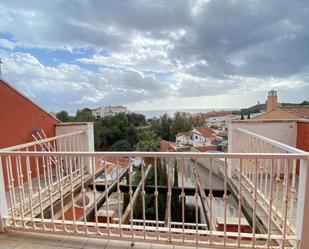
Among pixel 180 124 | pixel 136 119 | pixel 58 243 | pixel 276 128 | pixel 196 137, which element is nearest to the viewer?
pixel 58 243

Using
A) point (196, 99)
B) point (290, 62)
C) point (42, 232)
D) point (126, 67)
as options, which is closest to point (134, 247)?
point (42, 232)

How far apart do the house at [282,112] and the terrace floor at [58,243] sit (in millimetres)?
4546

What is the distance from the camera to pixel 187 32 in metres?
7.09

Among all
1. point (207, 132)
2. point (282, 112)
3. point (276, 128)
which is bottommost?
point (207, 132)

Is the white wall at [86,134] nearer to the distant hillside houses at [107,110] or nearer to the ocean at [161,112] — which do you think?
the ocean at [161,112]

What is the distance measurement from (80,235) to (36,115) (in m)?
3.26

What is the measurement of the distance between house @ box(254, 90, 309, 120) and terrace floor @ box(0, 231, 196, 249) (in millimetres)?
4546

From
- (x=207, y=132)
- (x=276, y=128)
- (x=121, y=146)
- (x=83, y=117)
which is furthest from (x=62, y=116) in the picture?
(x=207, y=132)

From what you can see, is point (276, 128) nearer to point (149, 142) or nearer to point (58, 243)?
point (58, 243)

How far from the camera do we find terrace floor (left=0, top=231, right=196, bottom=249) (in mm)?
1912

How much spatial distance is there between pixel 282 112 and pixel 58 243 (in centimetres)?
736

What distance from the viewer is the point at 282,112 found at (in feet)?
22.7

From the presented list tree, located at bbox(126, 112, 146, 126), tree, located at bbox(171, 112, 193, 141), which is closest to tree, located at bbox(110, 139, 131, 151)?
tree, located at bbox(126, 112, 146, 126)

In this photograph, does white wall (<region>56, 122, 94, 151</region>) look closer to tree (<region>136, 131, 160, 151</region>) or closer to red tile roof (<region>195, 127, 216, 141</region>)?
tree (<region>136, 131, 160, 151</region>)
